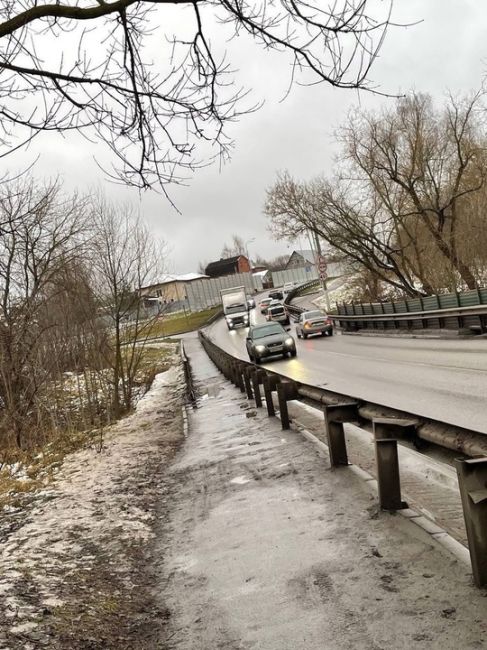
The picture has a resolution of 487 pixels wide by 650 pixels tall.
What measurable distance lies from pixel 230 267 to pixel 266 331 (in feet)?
430

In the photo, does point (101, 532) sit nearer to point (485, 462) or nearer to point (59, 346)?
point (485, 462)

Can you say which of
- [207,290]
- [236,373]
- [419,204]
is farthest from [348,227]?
[207,290]

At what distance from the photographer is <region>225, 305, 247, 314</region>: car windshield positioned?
6234 cm

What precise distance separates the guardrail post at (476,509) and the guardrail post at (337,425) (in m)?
2.59

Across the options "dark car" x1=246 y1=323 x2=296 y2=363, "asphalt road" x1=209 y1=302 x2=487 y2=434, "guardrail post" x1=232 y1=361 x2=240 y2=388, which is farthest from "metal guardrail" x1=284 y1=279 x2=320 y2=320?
"guardrail post" x1=232 y1=361 x2=240 y2=388

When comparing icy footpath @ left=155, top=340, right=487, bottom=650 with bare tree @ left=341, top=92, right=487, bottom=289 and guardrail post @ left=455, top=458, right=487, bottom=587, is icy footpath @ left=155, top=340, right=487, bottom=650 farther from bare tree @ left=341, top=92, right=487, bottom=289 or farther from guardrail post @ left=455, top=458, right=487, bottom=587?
bare tree @ left=341, top=92, right=487, bottom=289

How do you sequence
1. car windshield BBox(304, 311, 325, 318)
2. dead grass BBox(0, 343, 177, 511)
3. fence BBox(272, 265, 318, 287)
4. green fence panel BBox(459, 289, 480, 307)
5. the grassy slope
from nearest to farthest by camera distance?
1. dead grass BBox(0, 343, 177, 511)
2. green fence panel BBox(459, 289, 480, 307)
3. car windshield BBox(304, 311, 325, 318)
4. the grassy slope
5. fence BBox(272, 265, 318, 287)

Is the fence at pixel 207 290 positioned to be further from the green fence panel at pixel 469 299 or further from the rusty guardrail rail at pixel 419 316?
the green fence panel at pixel 469 299

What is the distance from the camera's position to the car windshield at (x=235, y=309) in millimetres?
62344

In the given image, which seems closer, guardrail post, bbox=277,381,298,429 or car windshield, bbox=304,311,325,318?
guardrail post, bbox=277,381,298,429

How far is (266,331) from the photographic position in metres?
28.0

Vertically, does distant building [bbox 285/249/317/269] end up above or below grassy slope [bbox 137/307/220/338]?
above

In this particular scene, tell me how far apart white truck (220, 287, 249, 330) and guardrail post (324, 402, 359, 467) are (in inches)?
2161

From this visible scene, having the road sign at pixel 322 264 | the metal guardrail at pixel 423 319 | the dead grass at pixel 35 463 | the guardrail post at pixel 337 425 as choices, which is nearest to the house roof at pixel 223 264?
the road sign at pixel 322 264
